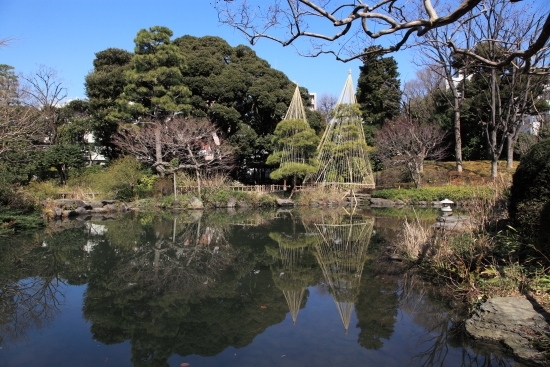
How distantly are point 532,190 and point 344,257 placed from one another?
3.61 m

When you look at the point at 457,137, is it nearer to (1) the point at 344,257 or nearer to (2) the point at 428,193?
(2) the point at 428,193

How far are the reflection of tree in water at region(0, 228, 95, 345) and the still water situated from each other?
0.07ft

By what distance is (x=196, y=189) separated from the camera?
18328mm

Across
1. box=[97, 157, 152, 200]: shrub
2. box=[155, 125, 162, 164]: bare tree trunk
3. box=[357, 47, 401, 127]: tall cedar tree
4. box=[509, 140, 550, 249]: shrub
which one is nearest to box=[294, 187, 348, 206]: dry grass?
box=[155, 125, 162, 164]: bare tree trunk

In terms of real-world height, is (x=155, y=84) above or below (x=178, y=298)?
above

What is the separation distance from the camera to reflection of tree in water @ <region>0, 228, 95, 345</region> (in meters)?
4.71

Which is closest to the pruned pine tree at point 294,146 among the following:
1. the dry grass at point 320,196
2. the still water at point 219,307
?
the dry grass at point 320,196

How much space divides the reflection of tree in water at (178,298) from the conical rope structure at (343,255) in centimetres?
86

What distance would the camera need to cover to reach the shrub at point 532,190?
16.7 feet

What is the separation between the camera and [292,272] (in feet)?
22.7

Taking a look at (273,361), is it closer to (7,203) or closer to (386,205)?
(7,203)

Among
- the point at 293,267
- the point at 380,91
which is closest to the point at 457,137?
the point at 380,91

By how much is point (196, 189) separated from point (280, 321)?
14105mm

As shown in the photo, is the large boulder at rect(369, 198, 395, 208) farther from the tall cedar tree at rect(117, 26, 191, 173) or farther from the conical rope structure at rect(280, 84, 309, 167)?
the tall cedar tree at rect(117, 26, 191, 173)
